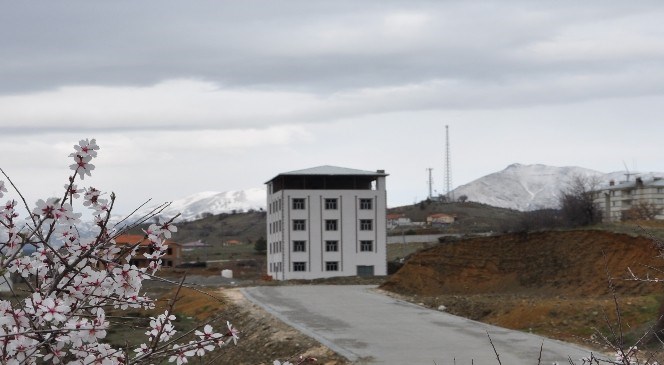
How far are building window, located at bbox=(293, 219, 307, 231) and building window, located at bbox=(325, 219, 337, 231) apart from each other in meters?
1.67

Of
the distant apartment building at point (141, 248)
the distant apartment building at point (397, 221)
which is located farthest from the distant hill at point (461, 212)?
the distant apartment building at point (141, 248)

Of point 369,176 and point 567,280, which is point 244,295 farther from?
point 369,176

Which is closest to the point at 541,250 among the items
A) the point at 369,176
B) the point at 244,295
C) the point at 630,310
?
the point at 244,295

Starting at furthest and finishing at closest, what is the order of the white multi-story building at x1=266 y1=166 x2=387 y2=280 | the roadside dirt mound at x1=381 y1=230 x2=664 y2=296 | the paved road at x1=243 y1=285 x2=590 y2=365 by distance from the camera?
1. the white multi-story building at x1=266 y1=166 x2=387 y2=280
2. the roadside dirt mound at x1=381 y1=230 x2=664 y2=296
3. the paved road at x1=243 y1=285 x2=590 y2=365

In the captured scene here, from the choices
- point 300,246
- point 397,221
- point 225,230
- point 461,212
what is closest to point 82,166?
point 300,246

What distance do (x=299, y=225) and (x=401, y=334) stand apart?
153 feet

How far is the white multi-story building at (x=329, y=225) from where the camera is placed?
236 feet

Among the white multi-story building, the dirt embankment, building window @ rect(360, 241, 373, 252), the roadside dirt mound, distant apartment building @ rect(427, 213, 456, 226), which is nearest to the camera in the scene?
the dirt embankment

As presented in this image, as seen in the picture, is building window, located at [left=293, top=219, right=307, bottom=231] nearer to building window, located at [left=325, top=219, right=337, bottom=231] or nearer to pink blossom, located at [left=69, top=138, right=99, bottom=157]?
building window, located at [left=325, top=219, right=337, bottom=231]

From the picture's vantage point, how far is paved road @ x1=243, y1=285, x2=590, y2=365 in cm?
2109

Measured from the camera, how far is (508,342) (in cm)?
2381

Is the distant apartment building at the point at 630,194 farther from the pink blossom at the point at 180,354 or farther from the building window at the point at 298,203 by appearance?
the pink blossom at the point at 180,354

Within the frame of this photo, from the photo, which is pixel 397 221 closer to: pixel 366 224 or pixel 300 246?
pixel 366 224

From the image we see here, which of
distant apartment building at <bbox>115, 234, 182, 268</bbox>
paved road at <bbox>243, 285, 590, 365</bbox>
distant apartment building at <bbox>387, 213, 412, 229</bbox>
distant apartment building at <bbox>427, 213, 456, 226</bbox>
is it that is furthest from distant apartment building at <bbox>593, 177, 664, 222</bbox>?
paved road at <bbox>243, 285, 590, 365</bbox>
